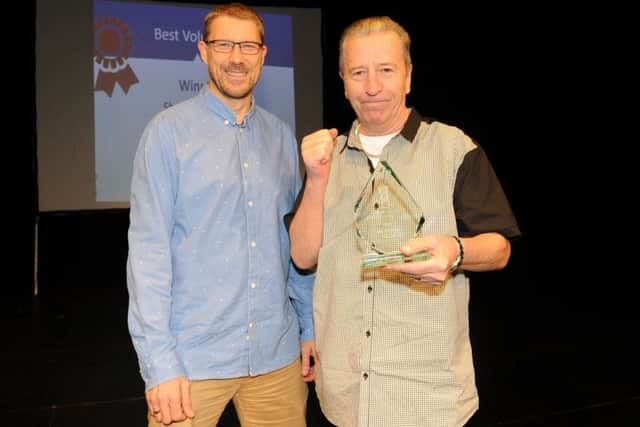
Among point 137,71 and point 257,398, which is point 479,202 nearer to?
point 257,398

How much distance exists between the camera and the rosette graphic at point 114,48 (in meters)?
4.84

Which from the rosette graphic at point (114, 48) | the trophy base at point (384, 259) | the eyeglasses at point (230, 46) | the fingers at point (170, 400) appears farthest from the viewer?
the rosette graphic at point (114, 48)

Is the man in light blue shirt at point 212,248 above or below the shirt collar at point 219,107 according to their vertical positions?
below

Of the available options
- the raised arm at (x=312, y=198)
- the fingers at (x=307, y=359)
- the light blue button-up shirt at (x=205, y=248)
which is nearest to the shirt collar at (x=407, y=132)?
the raised arm at (x=312, y=198)

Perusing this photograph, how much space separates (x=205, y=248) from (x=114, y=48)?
12.2ft

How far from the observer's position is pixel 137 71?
191 inches

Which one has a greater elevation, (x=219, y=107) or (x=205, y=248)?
Result: (x=219, y=107)

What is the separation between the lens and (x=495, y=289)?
5.80 meters

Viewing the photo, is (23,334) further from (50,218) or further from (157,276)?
(157,276)

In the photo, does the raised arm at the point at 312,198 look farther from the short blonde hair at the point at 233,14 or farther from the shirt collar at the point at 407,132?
the short blonde hair at the point at 233,14

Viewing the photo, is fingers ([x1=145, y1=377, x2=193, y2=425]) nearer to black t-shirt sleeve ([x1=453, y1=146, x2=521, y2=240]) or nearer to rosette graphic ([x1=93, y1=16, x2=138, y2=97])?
black t-shirt sleeve ([x1=453, y1=146, x2=521, y2=240])

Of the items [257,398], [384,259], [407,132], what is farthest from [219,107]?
[257,398]

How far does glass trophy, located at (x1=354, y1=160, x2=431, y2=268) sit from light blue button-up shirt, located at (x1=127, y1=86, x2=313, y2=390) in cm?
35

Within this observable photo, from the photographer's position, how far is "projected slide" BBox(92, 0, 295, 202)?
4844 millimetres
